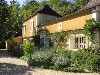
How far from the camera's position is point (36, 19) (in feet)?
107

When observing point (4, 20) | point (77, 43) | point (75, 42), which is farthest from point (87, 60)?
point (4, 20)

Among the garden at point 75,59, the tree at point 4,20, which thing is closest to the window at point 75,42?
the garden at point 75,59

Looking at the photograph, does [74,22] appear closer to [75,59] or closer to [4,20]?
[75,59]

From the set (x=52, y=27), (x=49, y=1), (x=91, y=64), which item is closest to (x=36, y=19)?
(x=52, y=27)

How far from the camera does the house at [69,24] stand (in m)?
18.7

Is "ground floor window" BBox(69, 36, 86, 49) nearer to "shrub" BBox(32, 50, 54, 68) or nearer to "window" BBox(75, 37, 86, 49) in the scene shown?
"window" BBox(75, 37, 86, 49)

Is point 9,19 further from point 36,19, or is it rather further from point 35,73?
point 35,73

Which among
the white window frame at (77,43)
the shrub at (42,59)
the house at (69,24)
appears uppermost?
the house at (69,24)

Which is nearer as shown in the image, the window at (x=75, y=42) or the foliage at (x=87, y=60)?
the foliage at (x=87, y=60)

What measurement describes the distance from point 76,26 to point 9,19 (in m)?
13.4

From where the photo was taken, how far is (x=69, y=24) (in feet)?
72.9

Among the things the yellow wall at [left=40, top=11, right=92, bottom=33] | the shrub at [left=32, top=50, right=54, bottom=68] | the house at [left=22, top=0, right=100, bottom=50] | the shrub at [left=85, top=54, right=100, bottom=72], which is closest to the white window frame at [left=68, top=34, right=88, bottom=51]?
the house at [left=22, top=0, right=100, bottom=50]

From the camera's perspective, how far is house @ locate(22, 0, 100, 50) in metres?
18.7

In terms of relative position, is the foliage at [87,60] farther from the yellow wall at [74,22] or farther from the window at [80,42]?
the yellow wall at [74,22]
